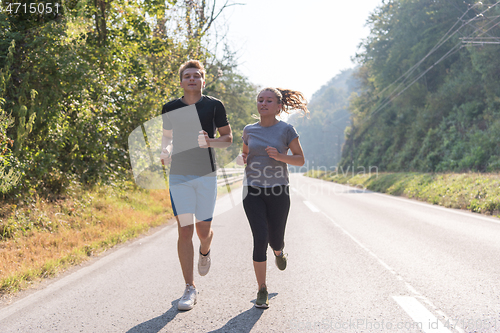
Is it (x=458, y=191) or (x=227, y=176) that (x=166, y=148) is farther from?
(x=227, y=176)

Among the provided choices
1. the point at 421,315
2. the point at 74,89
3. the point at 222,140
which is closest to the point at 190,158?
the point at 222,140

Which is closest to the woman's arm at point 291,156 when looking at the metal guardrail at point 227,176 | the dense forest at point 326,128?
the metal guardrail at point 227,176

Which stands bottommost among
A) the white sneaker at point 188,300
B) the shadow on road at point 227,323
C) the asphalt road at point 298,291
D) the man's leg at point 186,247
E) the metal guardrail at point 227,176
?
the metal guardrail at point 227,176

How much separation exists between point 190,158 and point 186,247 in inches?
36.0

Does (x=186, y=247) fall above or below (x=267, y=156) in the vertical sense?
below

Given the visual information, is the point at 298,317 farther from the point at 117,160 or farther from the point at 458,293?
the point at 117,160

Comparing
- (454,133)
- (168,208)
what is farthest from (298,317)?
(454,133)

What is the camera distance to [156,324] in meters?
3.42

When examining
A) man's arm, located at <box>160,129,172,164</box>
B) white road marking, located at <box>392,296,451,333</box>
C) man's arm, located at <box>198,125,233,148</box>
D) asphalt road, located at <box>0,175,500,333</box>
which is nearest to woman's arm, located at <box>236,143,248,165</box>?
man's arm, located at <box>198,125,233,148</box>

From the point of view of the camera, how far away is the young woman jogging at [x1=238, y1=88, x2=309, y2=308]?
387 centimetres

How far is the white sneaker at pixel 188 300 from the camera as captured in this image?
12.3 feet

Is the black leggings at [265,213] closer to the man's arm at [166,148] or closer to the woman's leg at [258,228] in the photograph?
the woman's leg at [258,228]

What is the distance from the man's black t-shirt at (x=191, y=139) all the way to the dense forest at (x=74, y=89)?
362cm

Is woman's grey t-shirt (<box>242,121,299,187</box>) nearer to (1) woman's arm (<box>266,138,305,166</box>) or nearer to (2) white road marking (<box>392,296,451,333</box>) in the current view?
(1) woman's arm (<box>266,138,305,166</box>)
